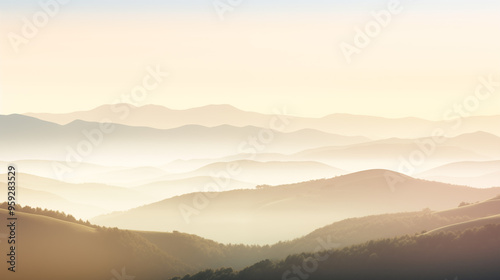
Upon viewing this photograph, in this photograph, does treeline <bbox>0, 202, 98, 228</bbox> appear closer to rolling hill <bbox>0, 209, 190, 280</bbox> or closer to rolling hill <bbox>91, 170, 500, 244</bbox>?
rolling hill <bbox>0, 209, 190, 280</bbox>

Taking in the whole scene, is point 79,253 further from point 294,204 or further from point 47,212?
point 294,204

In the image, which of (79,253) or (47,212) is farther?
(47,212)

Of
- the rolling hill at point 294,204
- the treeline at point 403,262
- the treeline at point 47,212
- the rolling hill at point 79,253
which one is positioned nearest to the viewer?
the treeline at point 403,262

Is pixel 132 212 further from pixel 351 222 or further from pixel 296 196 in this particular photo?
pixel 351 222

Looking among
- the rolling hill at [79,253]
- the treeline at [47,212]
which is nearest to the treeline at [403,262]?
the rolling hill at [79,253]

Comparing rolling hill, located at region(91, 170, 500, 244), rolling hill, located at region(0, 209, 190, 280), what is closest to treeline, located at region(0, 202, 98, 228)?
rolling hill, located at region(0, 209, 190, 280)

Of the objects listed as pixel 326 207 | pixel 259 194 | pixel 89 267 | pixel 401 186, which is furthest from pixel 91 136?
pixel 401 186

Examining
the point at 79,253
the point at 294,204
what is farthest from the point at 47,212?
the point at 294,204

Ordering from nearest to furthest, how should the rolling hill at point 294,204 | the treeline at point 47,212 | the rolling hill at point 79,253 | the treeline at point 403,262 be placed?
the treeline at point 403,262 < the rolling hill at point 79,253 < the treeline at point 47,212 < the rolling hill at point 294,204

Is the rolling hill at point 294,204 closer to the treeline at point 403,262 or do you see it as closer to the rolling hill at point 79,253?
the rolling hill at point 79,253
